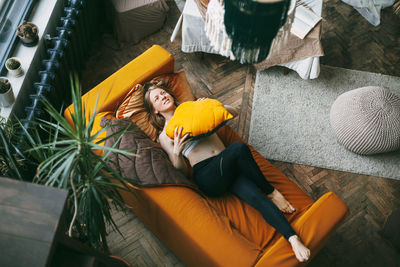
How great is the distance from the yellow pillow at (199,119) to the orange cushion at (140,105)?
0.78 feet

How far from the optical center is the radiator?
2.29m

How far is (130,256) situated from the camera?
2.43 m

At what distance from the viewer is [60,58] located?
242 cm

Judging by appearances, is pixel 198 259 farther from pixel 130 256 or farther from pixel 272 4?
pixel 272 4

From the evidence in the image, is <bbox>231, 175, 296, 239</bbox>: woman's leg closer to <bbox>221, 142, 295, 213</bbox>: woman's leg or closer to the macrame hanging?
<bbox>221, 142, 295, 213</bbox>: woman's leg

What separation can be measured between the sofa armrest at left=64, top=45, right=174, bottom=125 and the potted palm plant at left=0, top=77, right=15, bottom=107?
0.30 meters

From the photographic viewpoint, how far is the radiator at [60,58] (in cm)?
229

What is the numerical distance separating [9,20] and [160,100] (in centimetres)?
106

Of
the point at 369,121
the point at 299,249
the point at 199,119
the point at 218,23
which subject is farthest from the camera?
the point at 369,121

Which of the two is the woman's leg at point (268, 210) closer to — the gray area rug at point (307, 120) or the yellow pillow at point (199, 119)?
the yellow pillow at point (199, 119)

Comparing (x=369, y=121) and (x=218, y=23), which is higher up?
(x=218, y=23)

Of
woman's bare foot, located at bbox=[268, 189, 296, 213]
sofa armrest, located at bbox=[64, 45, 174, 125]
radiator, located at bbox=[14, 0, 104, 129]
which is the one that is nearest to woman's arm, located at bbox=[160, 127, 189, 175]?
sofa armrest, located at bbox=[64, 45, 174, 125]

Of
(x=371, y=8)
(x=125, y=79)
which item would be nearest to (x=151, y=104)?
(x=125, y=79)

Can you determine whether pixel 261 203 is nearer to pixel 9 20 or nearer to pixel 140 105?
pixel 140 105
